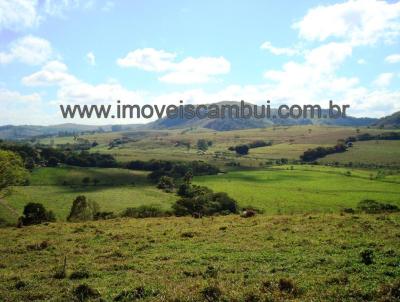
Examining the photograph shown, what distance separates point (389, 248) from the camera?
79.8 ft

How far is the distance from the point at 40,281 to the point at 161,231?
17.2m

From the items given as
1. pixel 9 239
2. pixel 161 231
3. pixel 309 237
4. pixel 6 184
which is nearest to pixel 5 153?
pixel 6 184

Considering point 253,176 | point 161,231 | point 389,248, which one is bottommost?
point 253,176

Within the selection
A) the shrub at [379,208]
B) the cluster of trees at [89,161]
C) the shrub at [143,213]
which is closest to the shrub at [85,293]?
the shrub at [379,208]

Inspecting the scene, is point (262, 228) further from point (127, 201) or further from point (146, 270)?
point (127, 201)

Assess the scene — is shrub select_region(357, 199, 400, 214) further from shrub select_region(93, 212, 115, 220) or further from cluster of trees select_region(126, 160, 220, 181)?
cluster of trees select_region(126, 160, 220, 181)

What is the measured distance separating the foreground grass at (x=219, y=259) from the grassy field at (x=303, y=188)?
5419 centimetres

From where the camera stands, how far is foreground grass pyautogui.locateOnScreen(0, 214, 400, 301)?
18188 millimetres

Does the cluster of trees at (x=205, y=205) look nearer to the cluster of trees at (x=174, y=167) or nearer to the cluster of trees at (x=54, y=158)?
the cluster of trees at (x=174, y=167)

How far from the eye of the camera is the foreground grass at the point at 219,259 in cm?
1819

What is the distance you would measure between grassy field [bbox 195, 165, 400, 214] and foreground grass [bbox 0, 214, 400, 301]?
2134 inches

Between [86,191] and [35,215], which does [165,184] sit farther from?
[35,215]

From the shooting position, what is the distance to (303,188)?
128 metres

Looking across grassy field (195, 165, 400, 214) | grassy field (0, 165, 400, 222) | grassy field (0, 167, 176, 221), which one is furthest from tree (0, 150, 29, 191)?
grassy field (195, 165, 400, 214)
